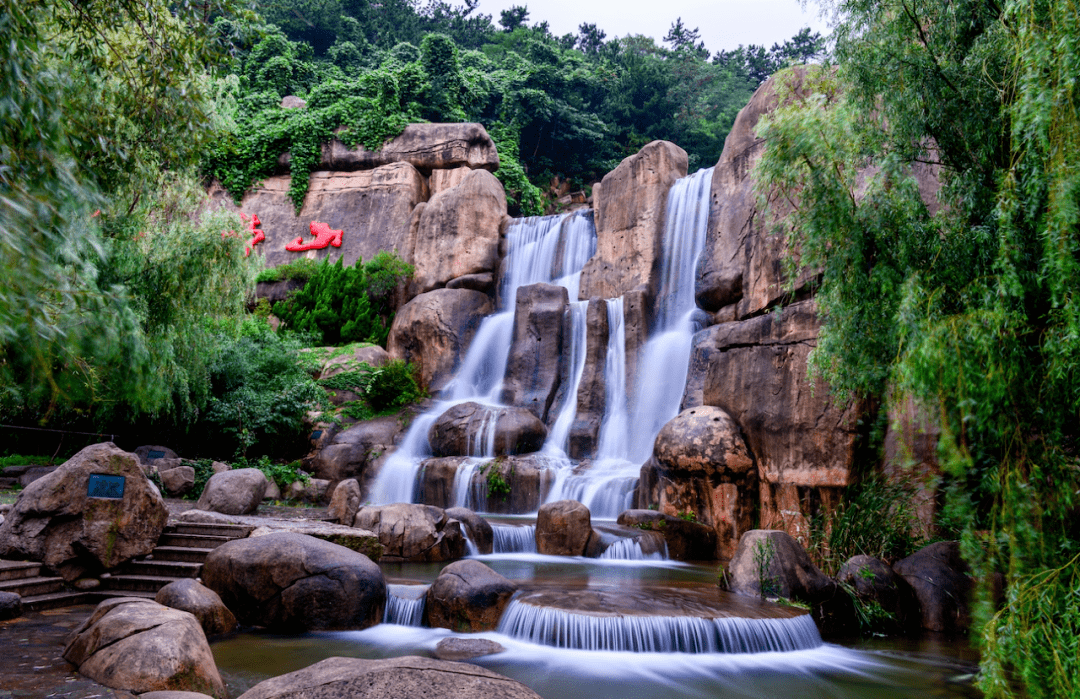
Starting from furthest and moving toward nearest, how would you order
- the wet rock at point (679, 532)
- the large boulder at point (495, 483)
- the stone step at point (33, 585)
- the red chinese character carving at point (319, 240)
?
the red chinese character carving at point (319, 240) → the large boulder at point (495, 483) → the wet rock at point (679, 532) → the stone step at point (33, 585)

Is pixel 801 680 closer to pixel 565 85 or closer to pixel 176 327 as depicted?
pixel 176 327

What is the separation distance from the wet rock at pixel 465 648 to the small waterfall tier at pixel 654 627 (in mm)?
469

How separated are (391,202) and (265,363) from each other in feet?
32.0

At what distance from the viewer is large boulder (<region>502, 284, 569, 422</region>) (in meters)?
18.3

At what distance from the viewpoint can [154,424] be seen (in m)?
16.5

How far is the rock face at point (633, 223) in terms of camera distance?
19.2m

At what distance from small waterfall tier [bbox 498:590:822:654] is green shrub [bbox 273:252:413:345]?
16468mm

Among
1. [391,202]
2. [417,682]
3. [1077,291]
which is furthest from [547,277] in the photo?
[417,682]

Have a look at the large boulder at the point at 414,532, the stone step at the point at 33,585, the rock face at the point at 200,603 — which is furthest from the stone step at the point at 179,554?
the large boulder at the point at 414,532

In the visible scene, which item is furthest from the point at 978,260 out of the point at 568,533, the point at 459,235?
the point at 459,235

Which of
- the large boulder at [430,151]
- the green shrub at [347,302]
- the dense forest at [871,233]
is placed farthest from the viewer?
the large boulder at [430,151]

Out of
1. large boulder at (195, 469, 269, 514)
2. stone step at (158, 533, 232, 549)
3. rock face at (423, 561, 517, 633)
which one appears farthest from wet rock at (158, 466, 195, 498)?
rock face at (423, 561, 517, 633)

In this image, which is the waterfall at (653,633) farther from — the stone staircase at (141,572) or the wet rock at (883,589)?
the stone staircase at (141,572)

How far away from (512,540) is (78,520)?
6289mm
